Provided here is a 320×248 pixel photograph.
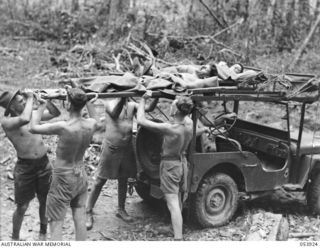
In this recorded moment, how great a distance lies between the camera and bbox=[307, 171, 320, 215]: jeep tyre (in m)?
7.46

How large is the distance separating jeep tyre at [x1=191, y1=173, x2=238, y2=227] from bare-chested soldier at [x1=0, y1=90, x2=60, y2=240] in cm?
192

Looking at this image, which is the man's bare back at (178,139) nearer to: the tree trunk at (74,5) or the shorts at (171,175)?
the shorts at (171,175)

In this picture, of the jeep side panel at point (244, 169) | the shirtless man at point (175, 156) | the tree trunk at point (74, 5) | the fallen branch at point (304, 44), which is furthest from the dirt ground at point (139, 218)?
the tree trunk at point (74, 5)

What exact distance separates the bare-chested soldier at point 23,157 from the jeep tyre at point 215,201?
6.30ft

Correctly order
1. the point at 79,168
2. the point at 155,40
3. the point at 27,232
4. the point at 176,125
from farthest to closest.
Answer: the point at 155,40, the point at 27,232, the point at 176,125, the point at 79,168

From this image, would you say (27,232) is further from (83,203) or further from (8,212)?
(83,203)

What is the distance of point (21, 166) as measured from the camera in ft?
19.0

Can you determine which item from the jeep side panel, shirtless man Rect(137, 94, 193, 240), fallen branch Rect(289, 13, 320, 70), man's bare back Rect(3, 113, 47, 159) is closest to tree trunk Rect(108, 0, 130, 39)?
fallen branch Rect(289, 13, 320, 70)

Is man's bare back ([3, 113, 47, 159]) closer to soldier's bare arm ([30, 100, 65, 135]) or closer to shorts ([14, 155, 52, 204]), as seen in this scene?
shorts ([14, 155, 52, 204])

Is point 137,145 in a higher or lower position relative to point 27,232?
higher

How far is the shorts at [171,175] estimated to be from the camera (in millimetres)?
6170

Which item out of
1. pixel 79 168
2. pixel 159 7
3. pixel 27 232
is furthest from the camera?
pixel 159 7

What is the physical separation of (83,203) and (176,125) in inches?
53.2

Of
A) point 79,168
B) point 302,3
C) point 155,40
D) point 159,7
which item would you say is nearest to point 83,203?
point 79,168
